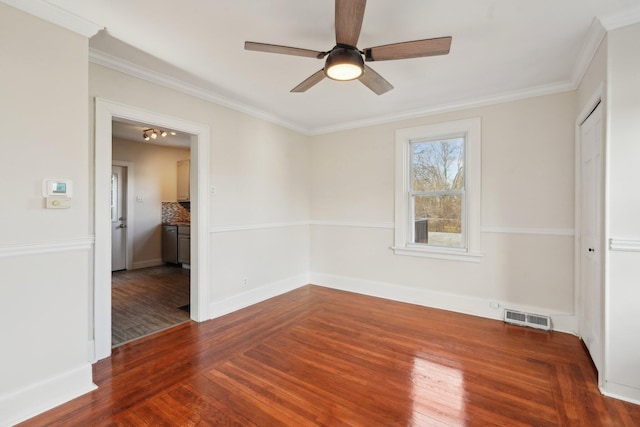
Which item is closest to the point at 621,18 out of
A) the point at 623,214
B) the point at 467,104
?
the point at 623,214

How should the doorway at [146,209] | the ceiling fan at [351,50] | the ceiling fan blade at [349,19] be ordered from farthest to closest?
the doorway at [146,209]
the ceiling fan at [351,50]
the ceiling fan blade at [349,19]

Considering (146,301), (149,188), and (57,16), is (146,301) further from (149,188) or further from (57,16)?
(57,16)

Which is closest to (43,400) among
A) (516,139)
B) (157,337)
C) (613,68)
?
(157,337)

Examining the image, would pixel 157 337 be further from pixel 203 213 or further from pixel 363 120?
pixel 363 120

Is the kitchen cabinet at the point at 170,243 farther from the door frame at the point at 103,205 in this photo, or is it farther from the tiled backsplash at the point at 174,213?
the door frame at the point at 103,205

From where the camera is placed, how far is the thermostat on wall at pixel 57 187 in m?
1.96

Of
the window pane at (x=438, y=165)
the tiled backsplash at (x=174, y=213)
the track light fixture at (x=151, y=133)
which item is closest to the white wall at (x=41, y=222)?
the track light fixture at (x=151, y=133)

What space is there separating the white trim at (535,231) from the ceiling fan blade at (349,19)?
108 inches

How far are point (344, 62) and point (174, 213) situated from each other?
597cm

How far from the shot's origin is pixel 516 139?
3383 millimetres

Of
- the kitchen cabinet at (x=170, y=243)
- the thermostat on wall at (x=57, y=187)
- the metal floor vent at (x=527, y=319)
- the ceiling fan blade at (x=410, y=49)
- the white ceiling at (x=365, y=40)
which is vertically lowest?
the metal floor vent at (x=527, y=319)

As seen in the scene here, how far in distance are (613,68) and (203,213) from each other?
379cm

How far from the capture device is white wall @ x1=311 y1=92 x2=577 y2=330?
3.17m

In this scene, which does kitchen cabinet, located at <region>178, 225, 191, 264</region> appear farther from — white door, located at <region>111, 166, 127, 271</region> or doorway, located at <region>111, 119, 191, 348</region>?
white door, located at <region>111, 166, 127, 271</region>
